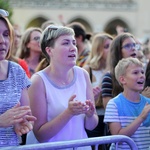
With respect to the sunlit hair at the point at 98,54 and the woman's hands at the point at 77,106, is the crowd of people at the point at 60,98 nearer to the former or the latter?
the woman's hands at the point at 77,106

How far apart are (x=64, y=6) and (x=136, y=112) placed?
40.5 m

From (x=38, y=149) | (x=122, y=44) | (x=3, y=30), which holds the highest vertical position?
(x=122, y=44)

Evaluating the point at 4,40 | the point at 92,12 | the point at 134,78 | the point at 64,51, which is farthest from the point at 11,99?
the point at 92,12

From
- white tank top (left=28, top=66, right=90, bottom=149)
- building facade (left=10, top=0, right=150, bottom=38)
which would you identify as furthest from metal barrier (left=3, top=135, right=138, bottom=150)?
building facade (left=10, top=0, right=150, bottom=38)

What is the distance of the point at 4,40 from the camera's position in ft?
10.3

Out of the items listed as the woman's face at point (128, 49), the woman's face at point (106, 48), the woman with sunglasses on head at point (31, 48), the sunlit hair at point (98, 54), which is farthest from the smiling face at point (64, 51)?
the woman with sunglasses on head at point (31, 48)

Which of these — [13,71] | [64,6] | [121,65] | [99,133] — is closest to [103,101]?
[99,133]

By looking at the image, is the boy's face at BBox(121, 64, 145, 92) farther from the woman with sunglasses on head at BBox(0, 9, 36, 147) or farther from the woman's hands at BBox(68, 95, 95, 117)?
the woman with sunglasses on head at BBox(0, 9, 36, 147)

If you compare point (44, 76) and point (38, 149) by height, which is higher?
point (44, 76)

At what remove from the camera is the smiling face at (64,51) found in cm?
Result: 360

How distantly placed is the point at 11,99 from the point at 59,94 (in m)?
0.56

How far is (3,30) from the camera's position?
3.19 metres

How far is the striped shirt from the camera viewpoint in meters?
3.98

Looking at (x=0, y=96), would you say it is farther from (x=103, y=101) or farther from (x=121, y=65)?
(x=103, y=101)
